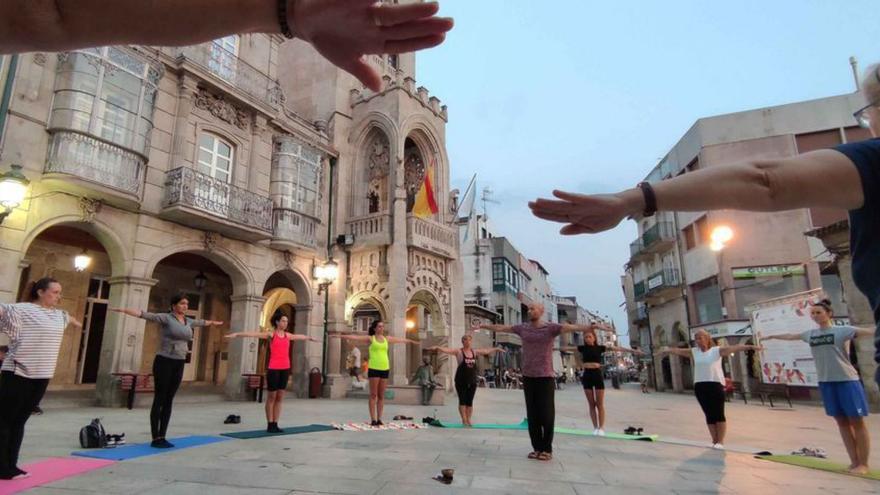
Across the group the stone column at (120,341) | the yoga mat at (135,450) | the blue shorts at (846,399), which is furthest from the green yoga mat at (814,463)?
the stone column at (120,341)

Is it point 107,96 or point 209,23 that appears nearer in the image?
point 209,23

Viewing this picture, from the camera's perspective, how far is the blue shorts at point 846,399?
5516 millimetres

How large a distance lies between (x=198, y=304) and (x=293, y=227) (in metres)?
4.95

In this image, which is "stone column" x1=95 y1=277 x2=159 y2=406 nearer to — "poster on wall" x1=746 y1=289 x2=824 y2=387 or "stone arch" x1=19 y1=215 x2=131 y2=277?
"stone arch" x1=19 y1=215 x2=131 y2=277

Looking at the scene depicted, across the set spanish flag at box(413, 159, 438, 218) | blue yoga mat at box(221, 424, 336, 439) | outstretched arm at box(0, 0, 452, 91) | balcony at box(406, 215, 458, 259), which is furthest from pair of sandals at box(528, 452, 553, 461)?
spanish flag at box(413, 159, 438, 218)

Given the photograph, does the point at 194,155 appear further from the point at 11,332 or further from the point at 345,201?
the point at 11,332

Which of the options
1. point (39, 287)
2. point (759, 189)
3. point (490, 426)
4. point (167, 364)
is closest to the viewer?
point (759, 189)

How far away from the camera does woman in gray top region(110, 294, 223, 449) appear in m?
6.02

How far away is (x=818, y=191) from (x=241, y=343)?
14939 millimetres

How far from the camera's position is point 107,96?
11.4 m

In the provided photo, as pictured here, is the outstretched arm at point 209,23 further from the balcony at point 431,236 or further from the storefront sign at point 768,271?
the storefront sign at point 768,271

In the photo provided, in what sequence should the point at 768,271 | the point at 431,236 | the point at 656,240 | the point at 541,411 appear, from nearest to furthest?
the point at 541,411 < the point at 431,236 < the point at 768,271 < the point at 656,240

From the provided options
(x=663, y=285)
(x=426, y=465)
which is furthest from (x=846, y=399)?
(x=663, y=285)

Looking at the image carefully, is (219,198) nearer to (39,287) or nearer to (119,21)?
(39,287)
